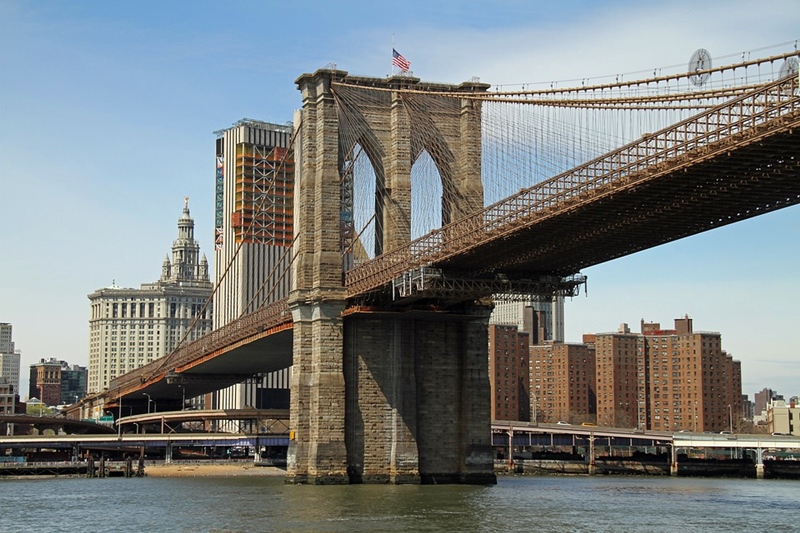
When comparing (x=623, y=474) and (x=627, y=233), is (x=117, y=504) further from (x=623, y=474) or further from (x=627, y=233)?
(x=623, y=474)

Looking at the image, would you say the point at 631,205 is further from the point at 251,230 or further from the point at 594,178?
the point at 251,230

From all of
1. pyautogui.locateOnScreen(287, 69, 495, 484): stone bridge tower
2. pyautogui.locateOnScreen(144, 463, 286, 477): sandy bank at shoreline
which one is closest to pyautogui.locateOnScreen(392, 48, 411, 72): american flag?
pyautogui.locateOnScreen(287, 69, 495, 484): stone bridge tower

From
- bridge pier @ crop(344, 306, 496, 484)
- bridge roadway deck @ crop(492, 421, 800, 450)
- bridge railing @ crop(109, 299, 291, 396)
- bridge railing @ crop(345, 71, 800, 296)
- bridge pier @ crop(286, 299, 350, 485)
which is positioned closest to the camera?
bridge railing @ crop(345, 71, 800, 296)

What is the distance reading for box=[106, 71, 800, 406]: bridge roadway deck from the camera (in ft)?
143

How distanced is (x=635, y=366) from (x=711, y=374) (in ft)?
55.0

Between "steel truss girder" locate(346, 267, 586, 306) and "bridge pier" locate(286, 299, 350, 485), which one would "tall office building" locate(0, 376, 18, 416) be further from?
"steel truss girder" locate(346, 267, 586, 306)

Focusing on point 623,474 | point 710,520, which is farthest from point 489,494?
point 623,474

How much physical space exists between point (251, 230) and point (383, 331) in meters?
105

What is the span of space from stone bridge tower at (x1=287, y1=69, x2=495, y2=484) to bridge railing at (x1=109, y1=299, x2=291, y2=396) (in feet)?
25.6

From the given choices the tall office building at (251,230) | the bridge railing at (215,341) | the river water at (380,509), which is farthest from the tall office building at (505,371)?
the river water at (380,509)

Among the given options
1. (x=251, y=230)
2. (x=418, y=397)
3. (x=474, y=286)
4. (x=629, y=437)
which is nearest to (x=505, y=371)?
(x=251, y=230)

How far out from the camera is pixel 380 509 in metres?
56.6

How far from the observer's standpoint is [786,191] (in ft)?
163

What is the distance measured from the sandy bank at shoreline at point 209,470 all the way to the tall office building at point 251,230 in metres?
64.1
